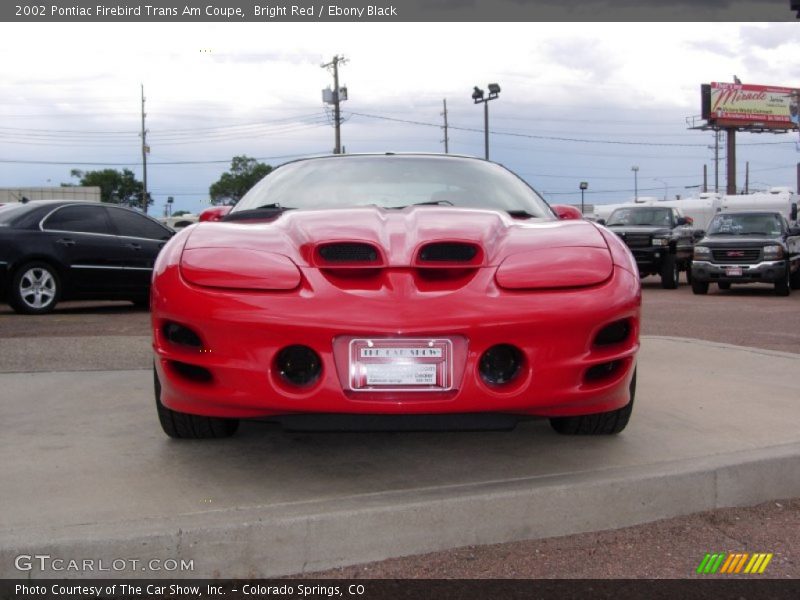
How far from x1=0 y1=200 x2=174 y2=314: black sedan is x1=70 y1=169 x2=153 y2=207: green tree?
270 ft

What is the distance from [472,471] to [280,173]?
77.5 inches

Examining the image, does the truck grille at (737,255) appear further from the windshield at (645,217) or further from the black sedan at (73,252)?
the black sedan at (73,252)

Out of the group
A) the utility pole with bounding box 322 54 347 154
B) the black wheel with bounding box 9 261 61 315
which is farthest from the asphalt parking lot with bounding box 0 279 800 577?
the utility pole with bounding box 322 54 347 154

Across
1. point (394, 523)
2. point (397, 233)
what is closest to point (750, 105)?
point (397, 233)

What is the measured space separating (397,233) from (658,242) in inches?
592

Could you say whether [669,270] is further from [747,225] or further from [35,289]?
[35,289]

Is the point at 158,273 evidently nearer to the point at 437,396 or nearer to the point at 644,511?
the point at 437,396

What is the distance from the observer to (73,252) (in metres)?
10.2

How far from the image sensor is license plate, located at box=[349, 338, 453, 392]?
281cm

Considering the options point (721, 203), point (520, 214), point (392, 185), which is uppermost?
point (721, 203)

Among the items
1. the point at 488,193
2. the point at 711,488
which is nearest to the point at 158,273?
the point at 488,193

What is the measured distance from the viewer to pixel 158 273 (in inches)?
125

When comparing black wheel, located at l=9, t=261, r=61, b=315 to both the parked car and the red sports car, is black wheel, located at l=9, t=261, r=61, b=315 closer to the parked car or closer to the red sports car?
the red sports car

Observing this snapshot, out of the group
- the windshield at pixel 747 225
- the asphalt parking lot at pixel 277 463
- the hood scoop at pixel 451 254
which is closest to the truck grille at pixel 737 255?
the windshield at pixel 747 225
